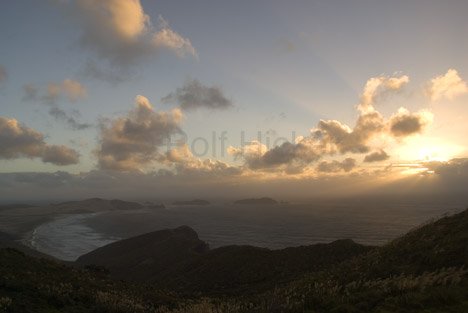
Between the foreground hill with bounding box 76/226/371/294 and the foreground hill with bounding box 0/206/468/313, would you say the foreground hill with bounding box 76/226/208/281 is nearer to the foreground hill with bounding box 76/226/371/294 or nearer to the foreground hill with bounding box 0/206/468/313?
the foreground hill with bounding box 76/226/371/294

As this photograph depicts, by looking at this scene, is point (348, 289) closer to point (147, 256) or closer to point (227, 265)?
point (227, 265)

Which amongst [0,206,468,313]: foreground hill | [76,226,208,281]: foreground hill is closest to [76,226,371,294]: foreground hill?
[76,226,208,281]: foreground hill

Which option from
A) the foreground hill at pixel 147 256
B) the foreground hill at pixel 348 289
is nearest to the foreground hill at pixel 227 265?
the foreground hill at pixel 147 256

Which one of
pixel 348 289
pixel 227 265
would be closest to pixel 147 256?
pixel 227 265

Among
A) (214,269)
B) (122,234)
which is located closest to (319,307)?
(214,269)

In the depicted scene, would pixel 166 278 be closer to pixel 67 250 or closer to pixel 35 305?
pixel 35 305

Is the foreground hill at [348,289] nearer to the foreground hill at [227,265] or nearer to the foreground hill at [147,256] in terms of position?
the foreground hill at [227,265]

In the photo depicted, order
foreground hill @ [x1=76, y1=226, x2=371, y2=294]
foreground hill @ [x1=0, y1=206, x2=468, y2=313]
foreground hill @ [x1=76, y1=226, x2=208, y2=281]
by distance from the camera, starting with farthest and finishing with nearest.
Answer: foreground hill @ [x1=76, y1=226, x2=208, y2=281]
foreground hill @ [x1=76, y1=226, x2=371, y2=294]
foreground hill @ [x1=0, y1=206, x2=468, y2=313]

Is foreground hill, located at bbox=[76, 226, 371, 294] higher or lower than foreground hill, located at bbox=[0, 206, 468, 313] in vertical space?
lower

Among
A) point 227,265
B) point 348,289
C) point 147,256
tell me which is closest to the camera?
point 348,289
